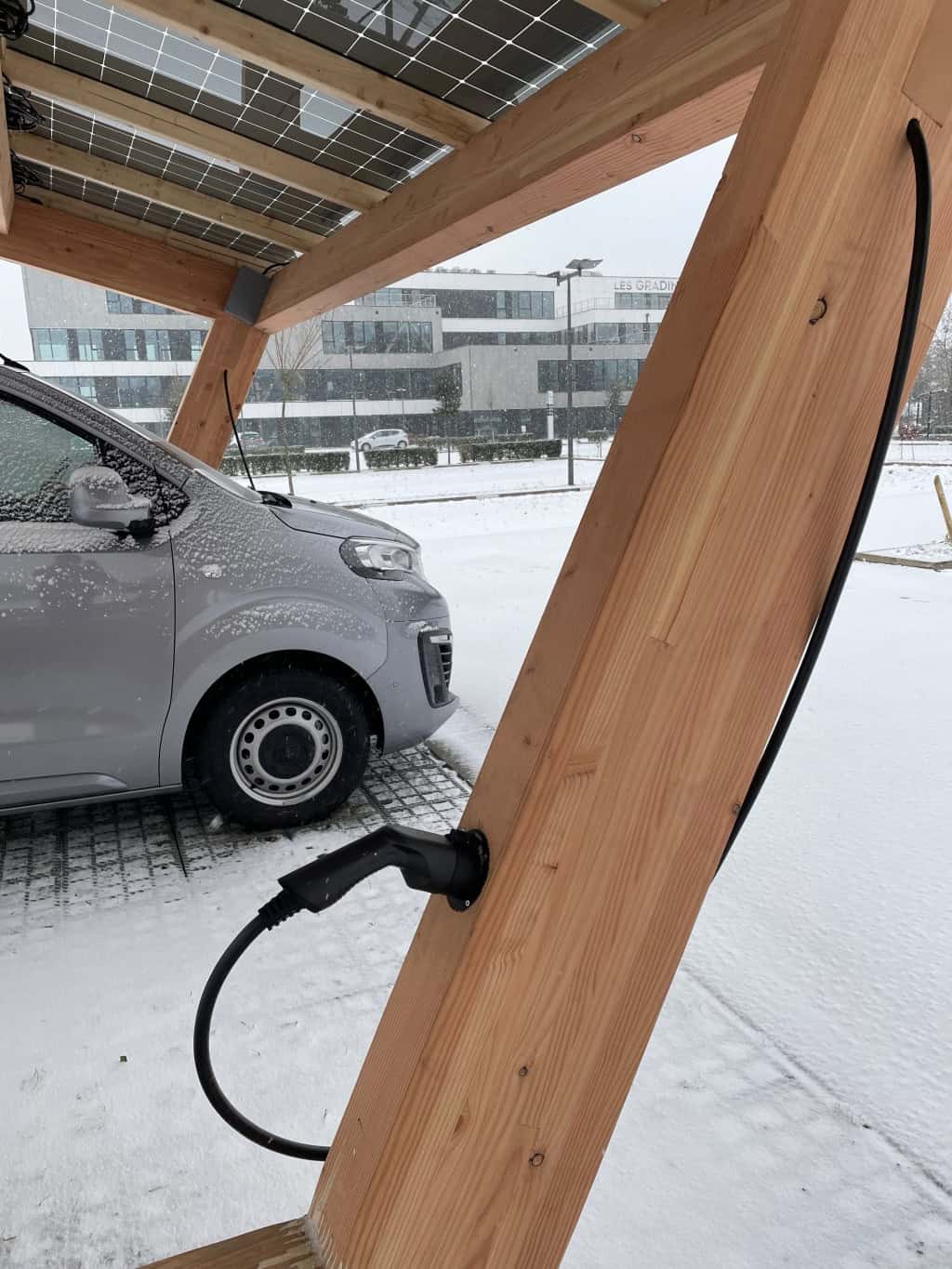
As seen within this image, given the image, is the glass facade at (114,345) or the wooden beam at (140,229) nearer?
the wooden beam at (140,229)

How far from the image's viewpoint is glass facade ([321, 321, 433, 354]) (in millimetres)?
10141

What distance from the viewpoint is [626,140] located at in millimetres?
2107

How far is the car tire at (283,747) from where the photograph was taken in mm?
2773

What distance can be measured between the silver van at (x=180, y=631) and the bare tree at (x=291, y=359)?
301 cm

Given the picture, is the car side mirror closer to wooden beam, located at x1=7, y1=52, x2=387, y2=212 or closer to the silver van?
the silver van

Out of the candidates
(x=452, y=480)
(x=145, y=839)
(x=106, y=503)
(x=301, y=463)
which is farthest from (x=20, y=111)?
(x=452, y=480)

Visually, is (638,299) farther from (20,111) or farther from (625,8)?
(625,8)

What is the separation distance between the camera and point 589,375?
7.96m

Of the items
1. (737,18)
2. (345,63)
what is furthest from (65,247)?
(737,18)

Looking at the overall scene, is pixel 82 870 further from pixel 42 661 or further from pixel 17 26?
pixel 17 26

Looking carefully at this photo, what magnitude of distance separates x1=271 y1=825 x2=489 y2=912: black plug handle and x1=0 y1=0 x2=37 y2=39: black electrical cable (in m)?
2.76

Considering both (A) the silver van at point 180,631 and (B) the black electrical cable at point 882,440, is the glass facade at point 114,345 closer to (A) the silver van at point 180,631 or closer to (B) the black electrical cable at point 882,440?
(A) the silver van at point 180,631

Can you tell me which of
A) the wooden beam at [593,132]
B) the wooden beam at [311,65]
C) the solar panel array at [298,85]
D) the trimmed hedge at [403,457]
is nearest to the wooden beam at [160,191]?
the solar panel array at [298,85]

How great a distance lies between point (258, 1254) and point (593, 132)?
2.28 metres
